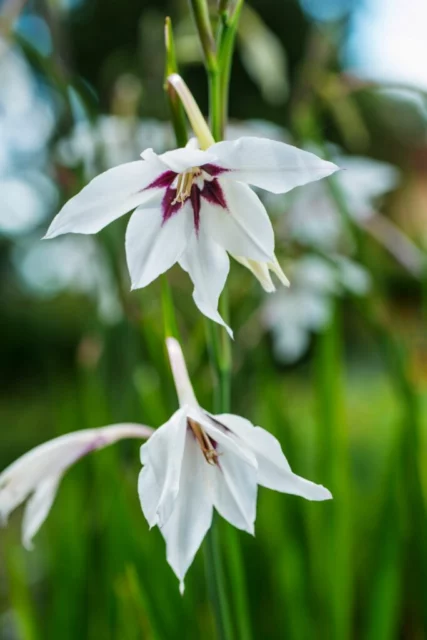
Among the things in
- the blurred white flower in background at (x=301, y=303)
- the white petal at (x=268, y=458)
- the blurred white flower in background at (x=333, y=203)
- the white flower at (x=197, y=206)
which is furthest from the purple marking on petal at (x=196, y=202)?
the blurred white flower in background at (x=301, y=303)

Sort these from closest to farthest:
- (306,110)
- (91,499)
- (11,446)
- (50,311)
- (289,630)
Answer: (289,630), (306,110), (91,499), (11,446), (50,311)

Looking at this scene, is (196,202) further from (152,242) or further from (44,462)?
(44,462)

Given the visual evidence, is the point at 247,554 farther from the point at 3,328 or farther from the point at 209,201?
the point at 3,328

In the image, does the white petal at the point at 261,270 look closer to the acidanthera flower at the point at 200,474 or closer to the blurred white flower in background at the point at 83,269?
the acidanthera flower at the point at 200,474

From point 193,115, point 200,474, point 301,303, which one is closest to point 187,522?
point 200,474

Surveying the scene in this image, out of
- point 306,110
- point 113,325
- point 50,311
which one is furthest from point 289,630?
point 50,311

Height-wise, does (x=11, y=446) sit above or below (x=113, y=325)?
below

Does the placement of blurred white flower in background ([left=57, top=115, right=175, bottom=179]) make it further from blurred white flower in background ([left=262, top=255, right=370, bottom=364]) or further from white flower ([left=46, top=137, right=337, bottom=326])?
white flower ([left=46, top=137, right=337, bottom=326])
